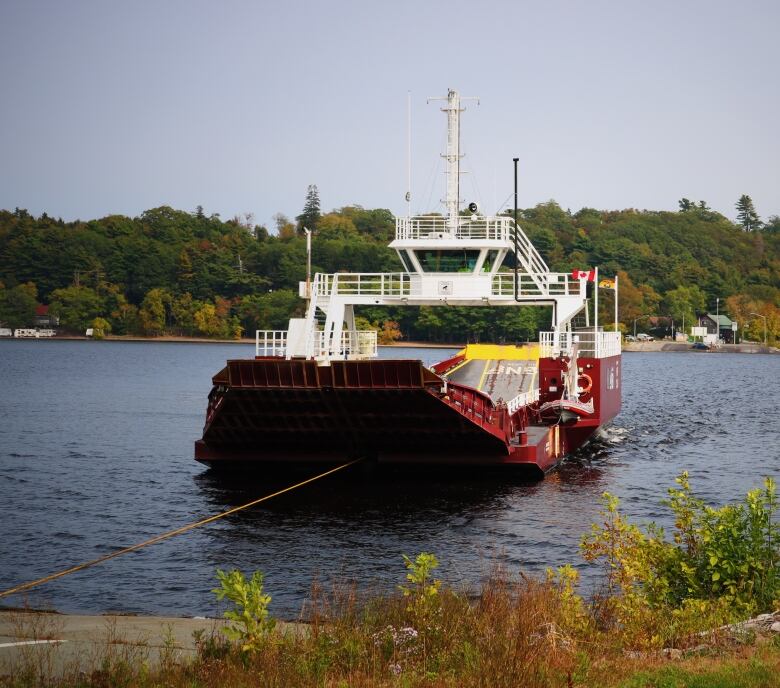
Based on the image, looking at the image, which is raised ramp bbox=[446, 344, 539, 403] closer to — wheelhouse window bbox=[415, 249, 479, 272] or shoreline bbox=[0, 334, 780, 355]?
wheelhouse window bbox=[415, 249, 479, 272]

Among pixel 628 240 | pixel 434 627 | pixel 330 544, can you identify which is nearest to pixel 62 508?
pixel 330 544

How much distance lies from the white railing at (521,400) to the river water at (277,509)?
2.17 meters

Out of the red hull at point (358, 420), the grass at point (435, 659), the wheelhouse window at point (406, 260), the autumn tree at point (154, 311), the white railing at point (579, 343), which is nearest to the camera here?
the grass at point (435, 659)

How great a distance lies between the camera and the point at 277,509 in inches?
A: 1041

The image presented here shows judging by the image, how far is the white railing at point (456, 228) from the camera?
35125mm

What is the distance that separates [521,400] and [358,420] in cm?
661

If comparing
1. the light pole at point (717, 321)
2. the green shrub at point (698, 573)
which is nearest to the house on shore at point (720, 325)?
the light pole at point (717, 321)

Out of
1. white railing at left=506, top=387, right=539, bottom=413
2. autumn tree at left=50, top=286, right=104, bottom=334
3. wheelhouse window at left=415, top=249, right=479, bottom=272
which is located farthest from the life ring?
autumn tree at left=50, top=286, right=104, bottom=334

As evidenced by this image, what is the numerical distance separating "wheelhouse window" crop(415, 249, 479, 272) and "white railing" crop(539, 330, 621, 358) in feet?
10.7

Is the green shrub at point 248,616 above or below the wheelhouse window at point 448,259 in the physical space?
below

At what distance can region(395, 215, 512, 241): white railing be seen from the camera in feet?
115

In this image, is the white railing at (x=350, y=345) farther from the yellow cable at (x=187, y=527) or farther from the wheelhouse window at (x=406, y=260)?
the yellow cable at (x=187, y=527)

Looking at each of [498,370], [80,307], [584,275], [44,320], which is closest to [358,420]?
[584,275]

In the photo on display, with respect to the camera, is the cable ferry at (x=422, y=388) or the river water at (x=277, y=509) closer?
the river water at (x=277, y=509)
